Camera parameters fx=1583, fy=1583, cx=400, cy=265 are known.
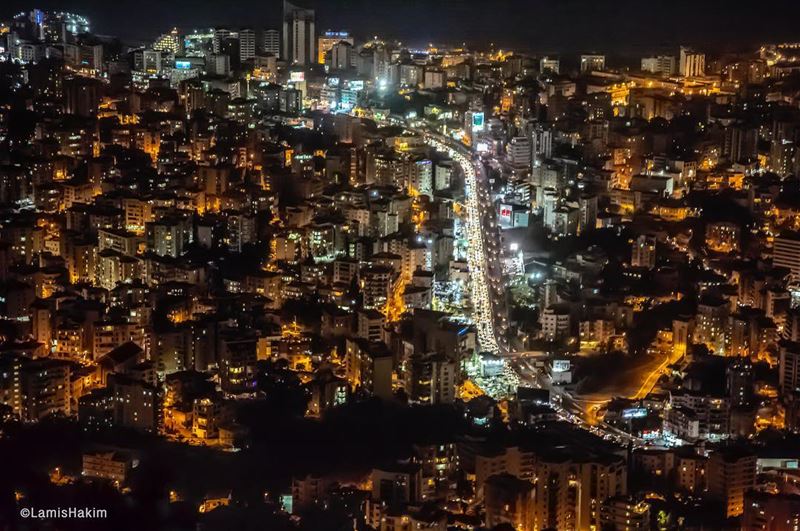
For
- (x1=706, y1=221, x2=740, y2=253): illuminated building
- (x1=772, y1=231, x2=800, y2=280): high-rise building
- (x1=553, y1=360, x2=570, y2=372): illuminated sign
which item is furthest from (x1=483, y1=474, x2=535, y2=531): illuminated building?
(x1=706, y1=221, x2=740, y2=253): illuminated building

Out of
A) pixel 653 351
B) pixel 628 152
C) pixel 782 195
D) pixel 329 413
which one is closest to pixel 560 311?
pixel 653 351

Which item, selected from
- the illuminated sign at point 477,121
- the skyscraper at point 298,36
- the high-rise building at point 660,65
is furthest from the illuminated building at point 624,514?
the skyscraper at point 298,36

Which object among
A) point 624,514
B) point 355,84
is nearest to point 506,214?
point 355,84

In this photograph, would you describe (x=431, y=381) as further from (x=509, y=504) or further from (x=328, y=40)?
(x=328, y=40)

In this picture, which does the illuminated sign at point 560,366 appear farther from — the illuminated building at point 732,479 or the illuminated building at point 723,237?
the illuminated building at point 723,237

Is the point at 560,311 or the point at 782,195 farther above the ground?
the point at 782,195

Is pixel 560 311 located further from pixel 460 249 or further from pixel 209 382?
pixel 209 382
